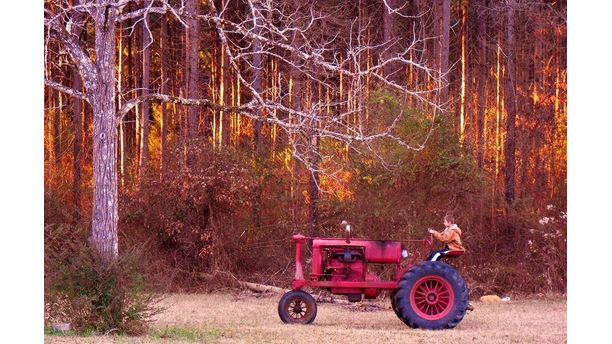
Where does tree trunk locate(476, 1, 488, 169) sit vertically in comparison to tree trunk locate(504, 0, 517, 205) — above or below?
above

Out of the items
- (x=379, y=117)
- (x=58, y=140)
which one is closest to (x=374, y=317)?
(x=379, y=117)

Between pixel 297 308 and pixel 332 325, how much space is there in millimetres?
572

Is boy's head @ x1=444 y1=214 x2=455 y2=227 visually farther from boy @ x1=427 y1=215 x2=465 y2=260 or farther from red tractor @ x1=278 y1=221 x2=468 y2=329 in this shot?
red tractor @ x1=278 y1=221 x2=468 y2=329

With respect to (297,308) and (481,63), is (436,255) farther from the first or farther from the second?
(481,63)

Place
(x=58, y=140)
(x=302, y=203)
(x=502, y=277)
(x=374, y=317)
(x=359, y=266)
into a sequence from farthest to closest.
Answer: (x=58, y=140) < (x=302, y=203) < (x=502, y=277) < (x=374, y=317) < (x=359, y=266)

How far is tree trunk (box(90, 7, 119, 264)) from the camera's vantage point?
12.9 metres

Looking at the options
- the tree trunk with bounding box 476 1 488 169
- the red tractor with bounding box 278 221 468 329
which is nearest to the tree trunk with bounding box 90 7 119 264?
the red tractor with bounding box 278 221 468 329

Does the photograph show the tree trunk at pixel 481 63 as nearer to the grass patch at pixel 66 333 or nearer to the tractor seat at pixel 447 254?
the tractor seat at pixel 447 254

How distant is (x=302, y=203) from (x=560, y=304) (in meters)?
6.50

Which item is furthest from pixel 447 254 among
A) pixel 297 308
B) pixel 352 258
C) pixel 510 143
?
pixel 510 143

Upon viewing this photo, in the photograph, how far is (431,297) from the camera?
546 inches

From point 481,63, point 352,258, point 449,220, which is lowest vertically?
point 352,258
